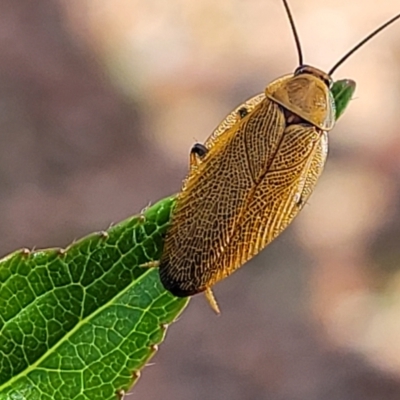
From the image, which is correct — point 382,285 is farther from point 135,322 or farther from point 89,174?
point 135,322

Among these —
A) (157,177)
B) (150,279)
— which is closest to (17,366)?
(150,279)

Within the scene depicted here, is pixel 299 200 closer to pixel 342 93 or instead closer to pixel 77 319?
pixel 342 93

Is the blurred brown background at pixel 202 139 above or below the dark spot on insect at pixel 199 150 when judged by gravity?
below

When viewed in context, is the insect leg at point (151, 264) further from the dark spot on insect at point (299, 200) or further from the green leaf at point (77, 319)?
the dark spot on insect at point (299, 200)

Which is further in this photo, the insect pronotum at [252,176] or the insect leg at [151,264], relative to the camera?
the insect pronotum at [252,176]

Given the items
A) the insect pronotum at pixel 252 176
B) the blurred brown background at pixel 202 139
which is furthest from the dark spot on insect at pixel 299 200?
the blurred brown background at pixel 202 139

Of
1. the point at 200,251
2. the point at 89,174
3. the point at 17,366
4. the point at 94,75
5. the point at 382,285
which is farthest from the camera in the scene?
the point at 94,75

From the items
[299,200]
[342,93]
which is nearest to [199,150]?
[299,200]
